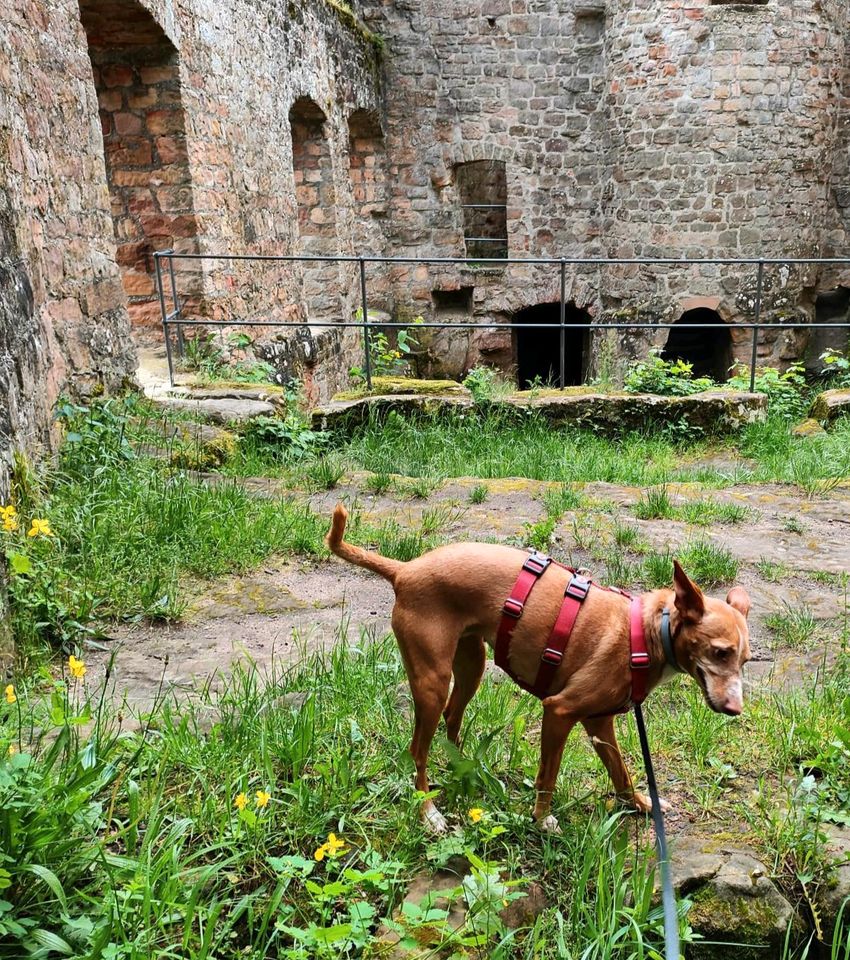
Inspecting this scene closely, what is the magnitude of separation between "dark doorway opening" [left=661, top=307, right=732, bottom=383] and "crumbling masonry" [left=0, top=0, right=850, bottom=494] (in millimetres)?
81

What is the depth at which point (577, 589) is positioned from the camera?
1.98 metres

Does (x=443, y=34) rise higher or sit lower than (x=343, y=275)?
higher

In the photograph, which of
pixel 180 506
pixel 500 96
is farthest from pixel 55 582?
pixel 500 96

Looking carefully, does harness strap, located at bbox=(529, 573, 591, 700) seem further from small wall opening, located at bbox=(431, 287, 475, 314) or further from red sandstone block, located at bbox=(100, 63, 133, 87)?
small wall opening, located at bbox=(431, 287, 475, 314)

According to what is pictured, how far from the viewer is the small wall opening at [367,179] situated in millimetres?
11703

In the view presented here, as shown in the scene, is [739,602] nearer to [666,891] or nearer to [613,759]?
[613,759]

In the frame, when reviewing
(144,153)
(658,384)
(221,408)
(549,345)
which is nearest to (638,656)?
(221,408)

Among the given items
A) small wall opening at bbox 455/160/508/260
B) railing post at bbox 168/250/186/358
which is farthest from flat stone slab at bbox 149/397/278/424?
small wall opening at bbox 455/160/508/260

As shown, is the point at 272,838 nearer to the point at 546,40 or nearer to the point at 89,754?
the point at 89,754

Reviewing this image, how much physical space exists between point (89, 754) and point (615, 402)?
5165 millimetres

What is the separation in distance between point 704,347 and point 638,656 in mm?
10758

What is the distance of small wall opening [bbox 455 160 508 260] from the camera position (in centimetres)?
1330

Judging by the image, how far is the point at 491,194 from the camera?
13.6 m

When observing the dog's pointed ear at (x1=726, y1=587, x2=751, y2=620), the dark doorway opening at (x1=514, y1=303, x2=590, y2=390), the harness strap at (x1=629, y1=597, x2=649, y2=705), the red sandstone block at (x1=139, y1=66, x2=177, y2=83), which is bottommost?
the dark doorway opening at (x1=514, y1=303, x2=590, y2=390)
